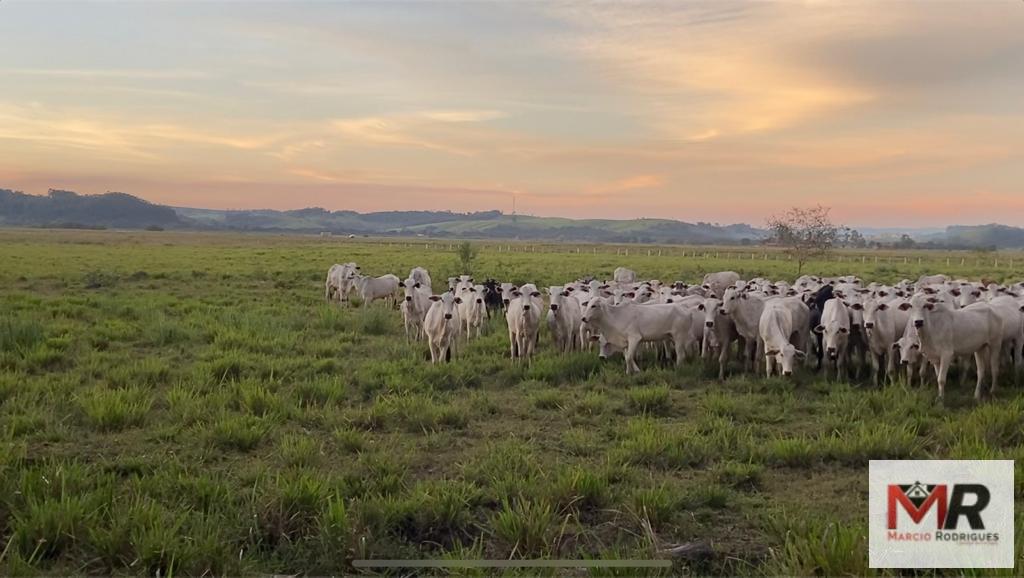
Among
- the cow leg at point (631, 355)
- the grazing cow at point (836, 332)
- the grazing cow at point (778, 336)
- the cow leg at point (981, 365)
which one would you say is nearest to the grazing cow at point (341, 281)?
the cow leg at point (631, 355)

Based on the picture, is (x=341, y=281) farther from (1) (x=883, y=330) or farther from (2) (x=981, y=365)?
(2) (x=981, y=365)

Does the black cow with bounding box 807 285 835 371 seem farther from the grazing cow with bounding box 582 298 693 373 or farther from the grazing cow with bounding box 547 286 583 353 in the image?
the grazing cow with bounding box 547 286 583 353

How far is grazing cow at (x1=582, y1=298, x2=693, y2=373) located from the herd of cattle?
20 millimetres

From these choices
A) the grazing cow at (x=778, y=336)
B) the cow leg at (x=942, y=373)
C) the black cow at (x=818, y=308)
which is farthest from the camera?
the black cow at (x=818, y=308)

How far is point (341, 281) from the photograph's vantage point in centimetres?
2761

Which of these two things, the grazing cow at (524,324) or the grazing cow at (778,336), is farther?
the grazing cow at (524,324)

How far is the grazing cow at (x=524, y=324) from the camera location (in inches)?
599

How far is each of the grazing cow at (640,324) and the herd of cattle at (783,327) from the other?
0.02m

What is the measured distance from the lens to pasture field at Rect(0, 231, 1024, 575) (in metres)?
6.00

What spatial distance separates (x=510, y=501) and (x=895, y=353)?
9933 millimetres

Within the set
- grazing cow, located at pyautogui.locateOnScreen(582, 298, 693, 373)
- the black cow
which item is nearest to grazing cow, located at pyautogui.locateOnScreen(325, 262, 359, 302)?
grazing cow, located at pyautogui.locateOnScreen(582, 298, 693, 373)

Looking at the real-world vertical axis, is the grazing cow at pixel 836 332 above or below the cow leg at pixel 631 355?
above

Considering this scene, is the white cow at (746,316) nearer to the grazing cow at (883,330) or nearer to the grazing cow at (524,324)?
the grazing cow at (883,330)

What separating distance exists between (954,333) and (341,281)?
834 inches
